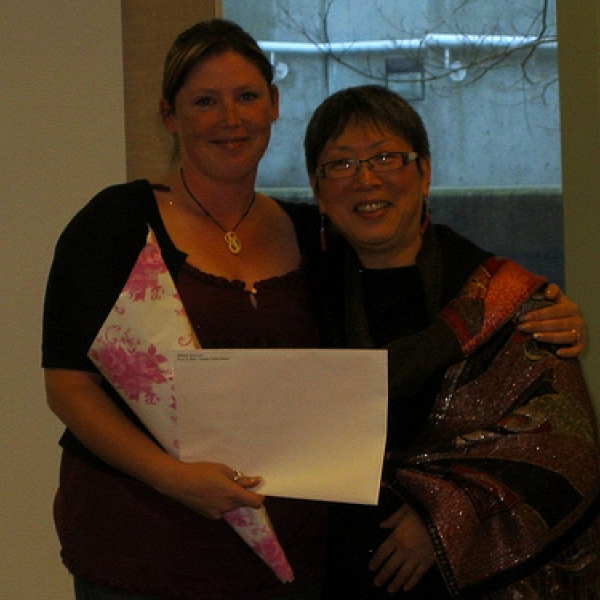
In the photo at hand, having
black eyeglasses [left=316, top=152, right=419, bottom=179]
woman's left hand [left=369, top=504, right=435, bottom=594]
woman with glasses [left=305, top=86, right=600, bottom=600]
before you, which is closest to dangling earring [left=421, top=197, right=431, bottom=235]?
woman with glasses [left=305, top=86, right=600, bottom=600]

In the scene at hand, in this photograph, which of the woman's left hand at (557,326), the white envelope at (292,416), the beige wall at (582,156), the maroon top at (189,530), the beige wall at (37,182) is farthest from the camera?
the beige wall at (582,156)

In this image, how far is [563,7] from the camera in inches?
119

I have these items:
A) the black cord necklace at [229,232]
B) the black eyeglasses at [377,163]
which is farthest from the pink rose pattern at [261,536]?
the black eyeglasses at [377,163]

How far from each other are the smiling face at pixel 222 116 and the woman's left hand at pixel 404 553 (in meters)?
0.71

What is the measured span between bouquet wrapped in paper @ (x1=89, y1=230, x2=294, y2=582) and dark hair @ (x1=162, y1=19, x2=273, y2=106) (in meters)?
0.37

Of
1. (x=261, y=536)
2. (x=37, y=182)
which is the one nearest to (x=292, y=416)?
(x=261, y=536)

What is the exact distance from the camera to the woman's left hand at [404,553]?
1609mm

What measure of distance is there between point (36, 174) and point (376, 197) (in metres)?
1.30

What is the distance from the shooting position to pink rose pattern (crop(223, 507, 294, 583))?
1.65m

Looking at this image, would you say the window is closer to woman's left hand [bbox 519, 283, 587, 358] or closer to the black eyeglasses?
the black eyeglasses

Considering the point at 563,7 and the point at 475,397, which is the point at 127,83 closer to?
the point at 563,7

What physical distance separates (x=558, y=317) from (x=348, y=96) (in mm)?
538

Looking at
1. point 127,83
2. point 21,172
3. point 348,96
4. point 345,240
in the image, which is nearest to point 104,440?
point 345,240

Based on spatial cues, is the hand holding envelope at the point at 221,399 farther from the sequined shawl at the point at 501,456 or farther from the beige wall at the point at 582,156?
the beige wall at the point at 582,156
